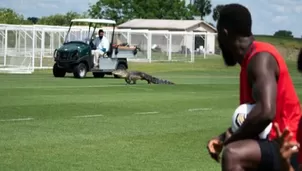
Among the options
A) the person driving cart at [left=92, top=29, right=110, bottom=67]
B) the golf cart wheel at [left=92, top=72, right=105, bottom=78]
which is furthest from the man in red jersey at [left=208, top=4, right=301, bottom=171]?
the golf cart wheel at [left=92, top=72, right=105, bottom=78]

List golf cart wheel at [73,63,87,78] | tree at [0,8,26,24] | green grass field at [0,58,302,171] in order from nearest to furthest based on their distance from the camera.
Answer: green grass field at [0,58,302,171] < golf cart wheel at [73,63,87,78] < tree at [0,8,26,24]

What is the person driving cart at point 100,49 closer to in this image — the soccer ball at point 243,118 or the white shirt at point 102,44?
the white shirt at point 102,44

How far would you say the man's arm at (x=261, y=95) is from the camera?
5.27 m

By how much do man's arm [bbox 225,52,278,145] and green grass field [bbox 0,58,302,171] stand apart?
5.01 metres

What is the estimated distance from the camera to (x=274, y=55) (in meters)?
5.46

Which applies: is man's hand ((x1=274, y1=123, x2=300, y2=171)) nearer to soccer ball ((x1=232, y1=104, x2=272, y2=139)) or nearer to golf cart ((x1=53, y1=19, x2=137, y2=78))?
soccer ball ((x1=232, y1=104, x2=272, y2=139))

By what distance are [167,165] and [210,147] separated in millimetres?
5097

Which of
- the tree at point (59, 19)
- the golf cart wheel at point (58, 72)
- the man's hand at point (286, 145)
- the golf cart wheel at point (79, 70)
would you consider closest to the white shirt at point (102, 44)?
the golf cart wheel at point (79, 70)

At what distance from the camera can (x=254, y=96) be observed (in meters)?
5.38

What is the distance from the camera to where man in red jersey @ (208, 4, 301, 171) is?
5.28 m

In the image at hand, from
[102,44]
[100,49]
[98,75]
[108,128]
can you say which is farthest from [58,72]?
[108,128]

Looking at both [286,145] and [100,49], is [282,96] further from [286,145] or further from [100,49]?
[100,49]

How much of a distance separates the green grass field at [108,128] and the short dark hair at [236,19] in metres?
4.92

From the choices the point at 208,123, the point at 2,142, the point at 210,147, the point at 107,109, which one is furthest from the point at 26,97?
the point at 210,147
